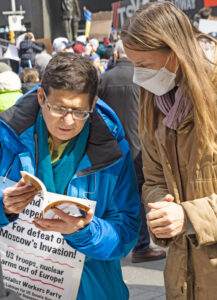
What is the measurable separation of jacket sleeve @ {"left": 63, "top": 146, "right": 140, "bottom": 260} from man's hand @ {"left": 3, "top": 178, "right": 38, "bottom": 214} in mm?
250

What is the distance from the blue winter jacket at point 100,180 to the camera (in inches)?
96.1

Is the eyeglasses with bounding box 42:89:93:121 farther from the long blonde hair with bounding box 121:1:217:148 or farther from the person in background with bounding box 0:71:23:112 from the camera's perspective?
the person in background with bounding box 0:71:23:112

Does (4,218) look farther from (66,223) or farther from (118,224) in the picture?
(118,224)

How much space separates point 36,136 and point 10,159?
164 millimetres

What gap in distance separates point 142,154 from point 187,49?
0.57m

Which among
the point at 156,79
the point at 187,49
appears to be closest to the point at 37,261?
the point at 156,79

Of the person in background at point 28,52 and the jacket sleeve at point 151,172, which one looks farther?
the person in background at point 28,52

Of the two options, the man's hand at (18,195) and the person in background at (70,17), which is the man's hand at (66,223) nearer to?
the man's hand at (18,195)

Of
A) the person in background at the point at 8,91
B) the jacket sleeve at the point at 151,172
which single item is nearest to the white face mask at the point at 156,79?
the jacket sleeve at the point at 151,172

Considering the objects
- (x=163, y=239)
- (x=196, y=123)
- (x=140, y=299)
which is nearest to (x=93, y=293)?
(x=163, y=239)

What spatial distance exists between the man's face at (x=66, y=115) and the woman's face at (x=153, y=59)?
329 mm

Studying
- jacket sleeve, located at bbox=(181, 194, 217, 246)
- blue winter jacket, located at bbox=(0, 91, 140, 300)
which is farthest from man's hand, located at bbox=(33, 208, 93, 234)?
jacket sleeve, located at bbox=(181, 194, 217, 246)

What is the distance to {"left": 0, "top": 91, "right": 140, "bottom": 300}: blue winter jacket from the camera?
96.1 inches

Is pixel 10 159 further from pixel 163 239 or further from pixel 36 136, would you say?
pixel 163 239
